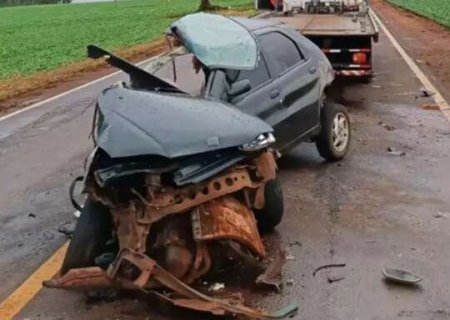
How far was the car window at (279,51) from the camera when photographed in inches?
329

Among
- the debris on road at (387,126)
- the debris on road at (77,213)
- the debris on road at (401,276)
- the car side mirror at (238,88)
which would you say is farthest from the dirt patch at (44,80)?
the debris on road at (401,276)

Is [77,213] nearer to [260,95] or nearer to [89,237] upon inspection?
[89,237]

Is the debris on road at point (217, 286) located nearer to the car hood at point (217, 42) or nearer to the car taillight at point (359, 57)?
the car hood at point (217, 42)

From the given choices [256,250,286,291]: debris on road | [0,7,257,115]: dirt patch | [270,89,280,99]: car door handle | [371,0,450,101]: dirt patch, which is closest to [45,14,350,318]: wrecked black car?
[256,250,286,291]: debris on road

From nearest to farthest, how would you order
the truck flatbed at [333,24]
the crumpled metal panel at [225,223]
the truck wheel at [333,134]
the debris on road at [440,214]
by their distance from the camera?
1. the crumpled metal panel at [225,223]
2. the debris on road at [440,214]
3. the truck wheel at [333,134]
4. the truck flatbed at [333,24]

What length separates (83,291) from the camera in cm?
540

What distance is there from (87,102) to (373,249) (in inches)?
394

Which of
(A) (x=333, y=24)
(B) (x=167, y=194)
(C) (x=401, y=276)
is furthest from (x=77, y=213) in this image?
(A) (x=333, y=24)

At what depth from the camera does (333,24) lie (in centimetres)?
1589

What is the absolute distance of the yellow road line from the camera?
17.0ft

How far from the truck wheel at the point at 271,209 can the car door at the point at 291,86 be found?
57.0 inches

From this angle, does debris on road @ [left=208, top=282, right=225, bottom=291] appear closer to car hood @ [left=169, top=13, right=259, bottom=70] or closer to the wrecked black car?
the wrecked black car

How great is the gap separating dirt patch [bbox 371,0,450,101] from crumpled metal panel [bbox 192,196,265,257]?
944 centimetres

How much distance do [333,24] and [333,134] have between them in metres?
7.06
